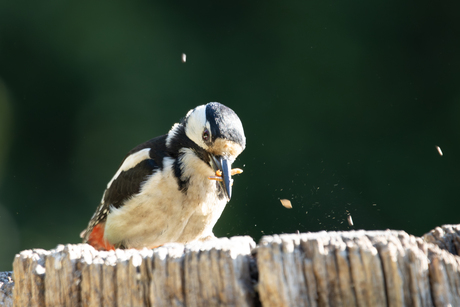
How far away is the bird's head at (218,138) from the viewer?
9.62ft

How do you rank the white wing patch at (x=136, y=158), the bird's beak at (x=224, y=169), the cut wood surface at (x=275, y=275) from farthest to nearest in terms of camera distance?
the white wing patch at (x=136, y=158)
the bird's beak at (x=224, y=169)
the cut wood surface at (x=275, y=275)

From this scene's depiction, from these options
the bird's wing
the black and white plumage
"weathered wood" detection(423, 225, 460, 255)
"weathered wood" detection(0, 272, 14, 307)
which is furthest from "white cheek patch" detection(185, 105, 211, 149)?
"weathered wood" detection(423, 225, 460, 255)

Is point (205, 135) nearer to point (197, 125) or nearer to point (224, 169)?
point (197, 125)

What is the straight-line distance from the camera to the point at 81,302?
1.47 m

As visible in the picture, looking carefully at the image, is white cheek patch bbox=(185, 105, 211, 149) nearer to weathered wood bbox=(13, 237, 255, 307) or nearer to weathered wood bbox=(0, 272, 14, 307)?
weathered wood bbox=(0, 272, 14, 307)

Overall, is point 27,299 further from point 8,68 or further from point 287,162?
point 8,68

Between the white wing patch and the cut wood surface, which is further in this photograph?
the white wing patch

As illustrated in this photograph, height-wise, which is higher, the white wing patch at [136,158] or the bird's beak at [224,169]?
the white wing patch at [136,158]

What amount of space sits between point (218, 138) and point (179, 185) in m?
0.43

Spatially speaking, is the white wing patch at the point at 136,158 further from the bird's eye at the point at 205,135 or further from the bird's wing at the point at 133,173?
the bird's eye at the point at 205,135

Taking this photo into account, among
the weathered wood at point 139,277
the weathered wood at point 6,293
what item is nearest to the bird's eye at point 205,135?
the weathered wood at point 6,293

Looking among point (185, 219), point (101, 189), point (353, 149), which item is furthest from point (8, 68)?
point (185, 219)

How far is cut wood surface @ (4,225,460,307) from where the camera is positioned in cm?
127

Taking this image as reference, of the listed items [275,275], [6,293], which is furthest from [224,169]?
[275,275]
